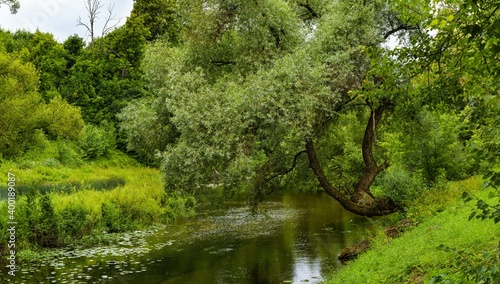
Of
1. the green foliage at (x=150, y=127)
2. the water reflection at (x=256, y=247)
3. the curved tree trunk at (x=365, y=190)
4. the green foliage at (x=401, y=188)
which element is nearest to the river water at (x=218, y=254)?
the water reflection at (x=256, y=247)

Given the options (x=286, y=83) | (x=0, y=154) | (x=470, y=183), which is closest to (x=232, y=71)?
(x=286, y=83)

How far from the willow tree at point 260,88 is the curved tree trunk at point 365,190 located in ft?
0.12

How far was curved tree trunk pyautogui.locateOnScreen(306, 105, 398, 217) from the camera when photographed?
15.5m

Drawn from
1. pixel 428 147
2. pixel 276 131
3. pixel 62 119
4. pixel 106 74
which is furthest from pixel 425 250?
pixel 106 74

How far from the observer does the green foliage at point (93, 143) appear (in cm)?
3891

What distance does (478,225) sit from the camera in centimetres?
991

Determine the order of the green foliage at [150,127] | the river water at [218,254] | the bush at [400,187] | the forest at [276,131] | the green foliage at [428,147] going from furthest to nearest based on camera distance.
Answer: the green foliage at [150,127]
the green foliage at [428,147]
the bush at [400,187]
the river water at [218,254]
the forest at [276,131]

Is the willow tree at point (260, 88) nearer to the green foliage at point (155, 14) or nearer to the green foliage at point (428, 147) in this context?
the green foliage at point (428, 147)

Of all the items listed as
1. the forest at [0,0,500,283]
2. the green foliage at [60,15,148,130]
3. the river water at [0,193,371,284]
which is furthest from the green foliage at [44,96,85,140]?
A: the green foliage at [60,15,148,130]

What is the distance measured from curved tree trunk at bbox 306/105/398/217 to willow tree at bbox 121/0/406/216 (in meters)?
0.04

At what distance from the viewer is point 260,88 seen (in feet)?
43.0

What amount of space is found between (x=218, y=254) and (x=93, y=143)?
26.7 meters

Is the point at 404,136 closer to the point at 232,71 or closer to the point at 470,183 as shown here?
the point at 470,183

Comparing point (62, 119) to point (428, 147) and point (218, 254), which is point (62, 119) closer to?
point (218, 254)
